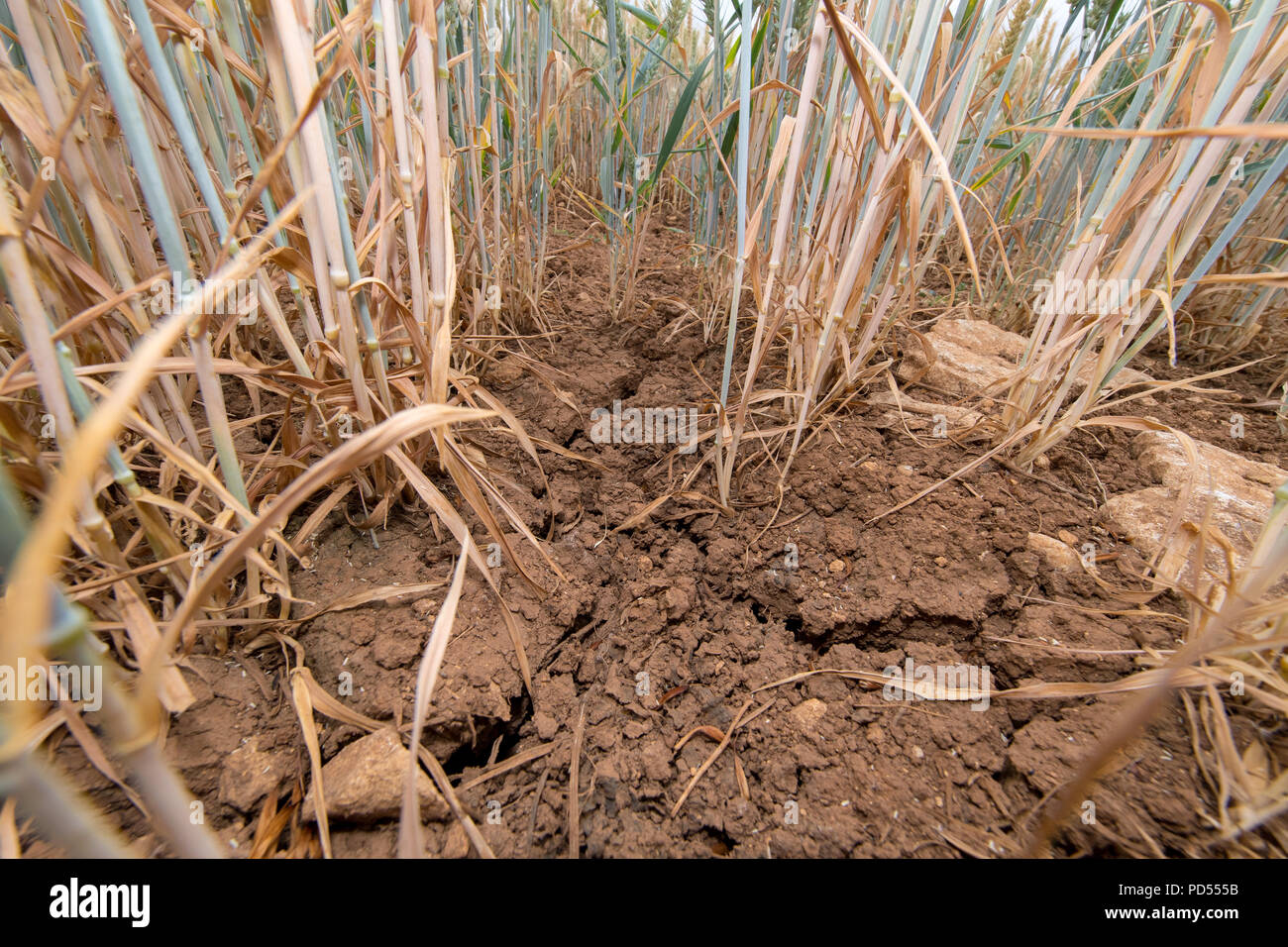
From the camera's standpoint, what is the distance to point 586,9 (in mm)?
2795

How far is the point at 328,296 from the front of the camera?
622mm

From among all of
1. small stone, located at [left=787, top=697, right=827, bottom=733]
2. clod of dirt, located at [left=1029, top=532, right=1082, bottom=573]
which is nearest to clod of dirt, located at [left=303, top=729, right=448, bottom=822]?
small stone, located at [left=787, top=697, right=827, bottom=733]

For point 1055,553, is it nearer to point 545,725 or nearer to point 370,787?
point 545,725

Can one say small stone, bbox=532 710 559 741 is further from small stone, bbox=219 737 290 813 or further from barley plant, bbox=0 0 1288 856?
small stone, bbox=219 737 290 813

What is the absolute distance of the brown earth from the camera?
542mm

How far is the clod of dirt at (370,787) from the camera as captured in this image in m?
0.52

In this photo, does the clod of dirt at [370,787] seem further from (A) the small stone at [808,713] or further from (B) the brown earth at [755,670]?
(A) the small stone at [808,713]

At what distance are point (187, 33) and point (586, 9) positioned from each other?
9.55 feet

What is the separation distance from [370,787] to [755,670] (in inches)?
17.3

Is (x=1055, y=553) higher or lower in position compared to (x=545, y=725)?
higher

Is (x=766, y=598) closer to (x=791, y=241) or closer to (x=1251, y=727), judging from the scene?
(x=1251, y=727)

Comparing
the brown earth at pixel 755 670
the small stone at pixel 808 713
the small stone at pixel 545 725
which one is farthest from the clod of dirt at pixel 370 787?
the small stone at pixel 808 713

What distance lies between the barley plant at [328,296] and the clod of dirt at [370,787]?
0.06 m

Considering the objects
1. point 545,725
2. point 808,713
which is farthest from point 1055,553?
point 545,725
